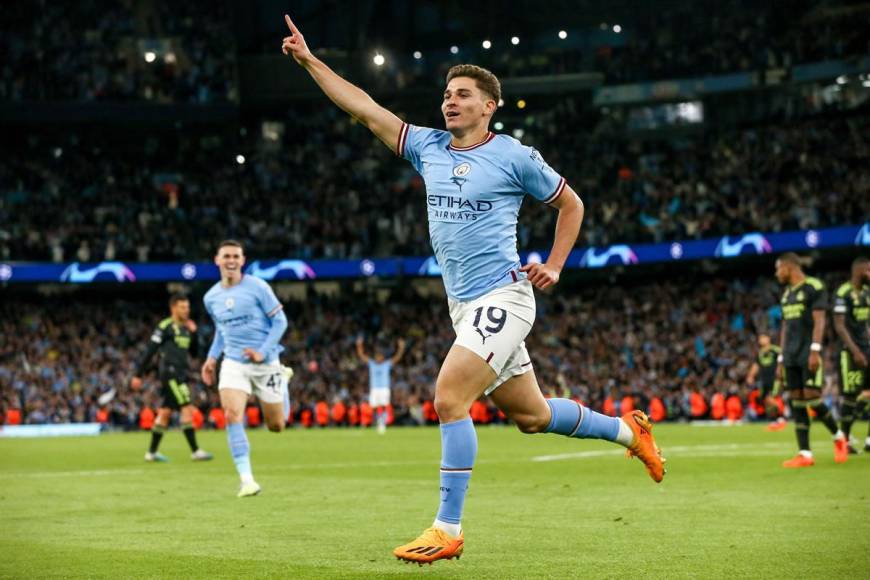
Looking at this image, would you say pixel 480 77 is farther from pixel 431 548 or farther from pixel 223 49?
pixel 223 49

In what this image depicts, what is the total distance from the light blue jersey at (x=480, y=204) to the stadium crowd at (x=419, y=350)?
26.9 m

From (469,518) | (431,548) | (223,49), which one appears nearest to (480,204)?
(431,548)

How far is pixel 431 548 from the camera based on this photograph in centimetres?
645

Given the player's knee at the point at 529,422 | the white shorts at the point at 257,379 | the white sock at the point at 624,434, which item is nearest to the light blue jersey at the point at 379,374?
the white shorts at the point at 257,379

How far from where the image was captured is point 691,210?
131 ft

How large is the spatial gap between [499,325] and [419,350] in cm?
3442

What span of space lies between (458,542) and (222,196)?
135 ft

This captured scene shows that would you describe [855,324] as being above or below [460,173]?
below

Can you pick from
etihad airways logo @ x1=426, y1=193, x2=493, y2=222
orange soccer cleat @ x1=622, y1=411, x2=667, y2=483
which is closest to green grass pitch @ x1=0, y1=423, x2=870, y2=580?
orange soccer cleat @ x1=622, y1=411, x2=667, y2=483

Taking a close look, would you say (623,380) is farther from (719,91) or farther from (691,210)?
(719,91)

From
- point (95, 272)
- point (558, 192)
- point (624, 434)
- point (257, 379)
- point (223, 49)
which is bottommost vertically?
point (624, 434)

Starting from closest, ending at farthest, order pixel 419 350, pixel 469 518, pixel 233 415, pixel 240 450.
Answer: pixel 469 518 < pixel 240 450 < pixel 233 415 < pixel 419 350

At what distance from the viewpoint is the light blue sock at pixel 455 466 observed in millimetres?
6711

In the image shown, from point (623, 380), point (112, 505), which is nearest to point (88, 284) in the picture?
point (623, 380)
